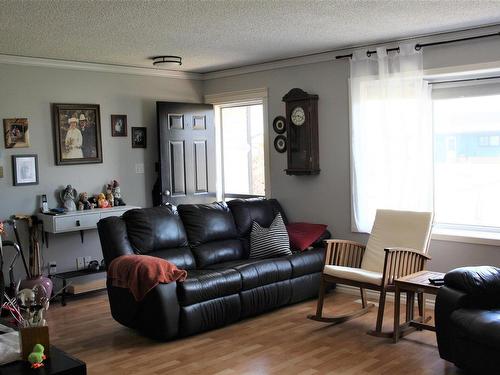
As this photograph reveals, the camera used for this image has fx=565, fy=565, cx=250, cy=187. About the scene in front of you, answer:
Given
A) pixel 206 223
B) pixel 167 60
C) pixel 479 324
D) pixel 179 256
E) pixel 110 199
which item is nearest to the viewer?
pixel 479 324

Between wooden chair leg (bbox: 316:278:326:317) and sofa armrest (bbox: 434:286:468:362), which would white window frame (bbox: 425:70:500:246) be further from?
sofa armrest (bbox: 434:286:468:362)

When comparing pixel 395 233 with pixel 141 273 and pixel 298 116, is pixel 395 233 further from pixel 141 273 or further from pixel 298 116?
pixel 141 273

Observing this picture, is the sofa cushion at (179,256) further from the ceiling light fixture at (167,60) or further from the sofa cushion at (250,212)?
the ceiling light fixture at (167,60)

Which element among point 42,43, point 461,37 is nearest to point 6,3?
point 42,43

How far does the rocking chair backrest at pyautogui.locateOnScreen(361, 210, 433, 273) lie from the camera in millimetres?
4484

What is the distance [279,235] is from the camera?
524cm

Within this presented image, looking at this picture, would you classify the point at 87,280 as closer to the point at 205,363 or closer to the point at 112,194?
the point at 112,194

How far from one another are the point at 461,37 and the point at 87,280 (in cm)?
408

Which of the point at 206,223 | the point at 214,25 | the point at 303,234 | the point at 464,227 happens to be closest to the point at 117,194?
the point at 206,223

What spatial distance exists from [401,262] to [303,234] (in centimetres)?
138

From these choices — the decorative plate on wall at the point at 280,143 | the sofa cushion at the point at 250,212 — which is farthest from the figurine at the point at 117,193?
the decorative plate on wall at the point at 280,143

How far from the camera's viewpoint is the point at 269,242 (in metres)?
5.16

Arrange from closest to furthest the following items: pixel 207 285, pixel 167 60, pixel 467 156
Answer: pixel 207 285 < pixel 467 156 < pixel 167 60

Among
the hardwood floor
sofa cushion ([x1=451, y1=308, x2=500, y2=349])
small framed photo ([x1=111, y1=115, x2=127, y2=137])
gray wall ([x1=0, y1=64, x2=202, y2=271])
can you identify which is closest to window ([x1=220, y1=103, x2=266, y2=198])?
gray wall ([x1=0, y1=64, x2=202, y2=271])
